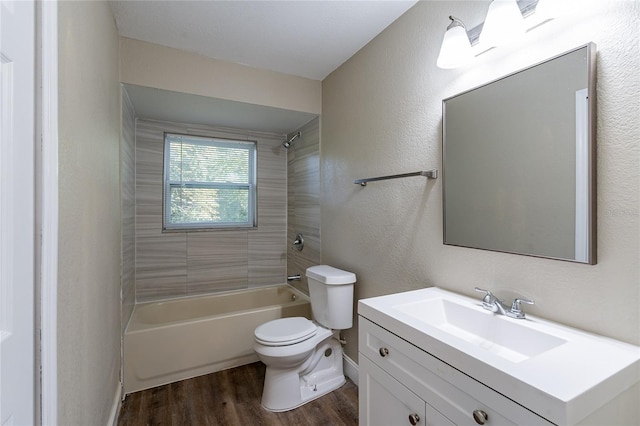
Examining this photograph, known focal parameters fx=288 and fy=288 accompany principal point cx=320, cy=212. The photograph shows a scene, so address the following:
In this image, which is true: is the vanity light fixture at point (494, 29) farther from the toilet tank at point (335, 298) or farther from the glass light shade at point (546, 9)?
the toilet tank at point (335, 298)

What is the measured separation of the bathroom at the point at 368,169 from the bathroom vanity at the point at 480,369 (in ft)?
0.46

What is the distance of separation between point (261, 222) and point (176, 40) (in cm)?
183

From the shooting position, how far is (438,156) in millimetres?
1494

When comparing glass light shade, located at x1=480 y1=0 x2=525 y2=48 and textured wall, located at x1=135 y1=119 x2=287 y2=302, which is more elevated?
glass light shade, located at x1=480 y1=0 x2=525 y2=48

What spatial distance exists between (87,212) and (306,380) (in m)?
1.65

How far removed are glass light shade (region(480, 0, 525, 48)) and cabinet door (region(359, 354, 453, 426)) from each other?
4.58 feet

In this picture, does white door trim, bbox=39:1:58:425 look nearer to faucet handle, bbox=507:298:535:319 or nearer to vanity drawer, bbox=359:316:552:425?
vanity drawer, bbox=359:316:552:425

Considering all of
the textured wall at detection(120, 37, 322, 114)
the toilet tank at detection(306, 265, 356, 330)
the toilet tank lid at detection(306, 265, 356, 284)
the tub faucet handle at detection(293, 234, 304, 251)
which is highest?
the textured wall at detection(120, 37, 322, 114)

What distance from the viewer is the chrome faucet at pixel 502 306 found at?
3.59 ft

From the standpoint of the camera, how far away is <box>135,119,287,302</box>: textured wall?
270 cm

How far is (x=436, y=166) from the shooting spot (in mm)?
1507

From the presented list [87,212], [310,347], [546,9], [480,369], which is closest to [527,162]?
[546,9]

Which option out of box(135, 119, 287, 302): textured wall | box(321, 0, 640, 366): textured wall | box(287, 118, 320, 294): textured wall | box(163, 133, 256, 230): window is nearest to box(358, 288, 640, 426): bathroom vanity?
box(321, 0, 640, 366): textured wall

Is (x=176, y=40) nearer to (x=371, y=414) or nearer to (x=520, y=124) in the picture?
(x=520, y=124)
